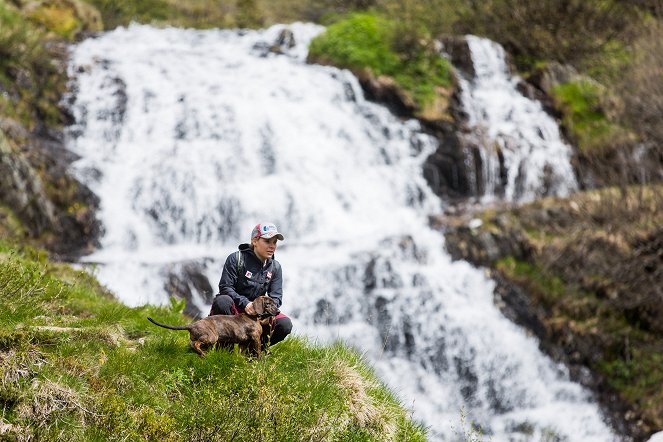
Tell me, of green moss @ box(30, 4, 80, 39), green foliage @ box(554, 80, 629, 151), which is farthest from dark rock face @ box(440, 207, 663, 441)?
green moss @ box(30, 4, 80, 39)

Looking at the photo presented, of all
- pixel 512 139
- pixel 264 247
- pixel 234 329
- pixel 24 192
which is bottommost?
pixel 512 139

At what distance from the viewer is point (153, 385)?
4602mm

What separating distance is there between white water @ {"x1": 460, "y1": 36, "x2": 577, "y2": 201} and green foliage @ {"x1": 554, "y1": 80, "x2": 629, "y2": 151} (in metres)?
0.61

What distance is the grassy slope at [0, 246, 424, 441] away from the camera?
3.86 meters

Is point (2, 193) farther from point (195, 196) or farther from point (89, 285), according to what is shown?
point (89, 285)

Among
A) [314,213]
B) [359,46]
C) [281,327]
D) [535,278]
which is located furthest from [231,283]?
[359,46]

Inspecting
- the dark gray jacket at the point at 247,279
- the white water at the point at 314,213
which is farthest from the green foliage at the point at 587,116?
the dark gray jacket at the point at 247,279

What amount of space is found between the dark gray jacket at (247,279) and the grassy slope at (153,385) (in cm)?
54

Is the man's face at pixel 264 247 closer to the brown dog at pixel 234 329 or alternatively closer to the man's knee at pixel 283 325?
the brown dog at pixel 234 329

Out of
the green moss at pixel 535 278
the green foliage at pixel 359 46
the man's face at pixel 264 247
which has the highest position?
the man's face at pixel 264 247

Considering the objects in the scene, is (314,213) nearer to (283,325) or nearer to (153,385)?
(283,325)

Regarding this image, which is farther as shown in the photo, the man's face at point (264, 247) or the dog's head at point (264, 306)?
the man's face at point (264, 247)

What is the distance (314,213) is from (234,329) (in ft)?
31.9

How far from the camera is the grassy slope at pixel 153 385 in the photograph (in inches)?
152
